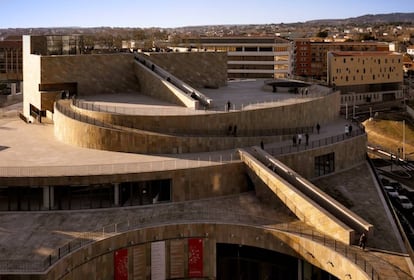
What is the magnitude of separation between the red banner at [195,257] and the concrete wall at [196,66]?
2655 cm

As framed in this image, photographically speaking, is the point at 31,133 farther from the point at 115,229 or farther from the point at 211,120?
the point at 115,229

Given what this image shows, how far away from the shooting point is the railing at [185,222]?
74.3 ft

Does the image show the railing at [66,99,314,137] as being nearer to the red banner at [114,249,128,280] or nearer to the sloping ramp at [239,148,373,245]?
the sloping ramp at [239,148,373,245]

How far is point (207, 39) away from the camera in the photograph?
10912 cm

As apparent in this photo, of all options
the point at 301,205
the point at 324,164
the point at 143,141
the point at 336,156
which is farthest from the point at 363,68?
the point at 301,205

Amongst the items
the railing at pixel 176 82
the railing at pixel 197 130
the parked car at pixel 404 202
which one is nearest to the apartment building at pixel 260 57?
the railing at pixel 176 82

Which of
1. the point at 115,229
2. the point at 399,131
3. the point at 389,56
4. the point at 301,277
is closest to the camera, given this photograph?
the point at 115,229

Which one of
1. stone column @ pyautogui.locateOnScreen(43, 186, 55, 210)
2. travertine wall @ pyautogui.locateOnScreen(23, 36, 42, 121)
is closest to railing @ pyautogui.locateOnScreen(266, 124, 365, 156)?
stone column @ pyautogui.locateOnScreen(43, 186, 55, 210)

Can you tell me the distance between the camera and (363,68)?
10250 centimetres

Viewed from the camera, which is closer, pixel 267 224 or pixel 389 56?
pixel 267 224

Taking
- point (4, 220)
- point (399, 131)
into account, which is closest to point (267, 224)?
point (4, 220)

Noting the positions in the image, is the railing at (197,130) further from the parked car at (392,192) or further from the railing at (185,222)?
the parked car at (392,192)

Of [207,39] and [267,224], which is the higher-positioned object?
[207,39]

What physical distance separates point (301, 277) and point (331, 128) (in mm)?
17560
